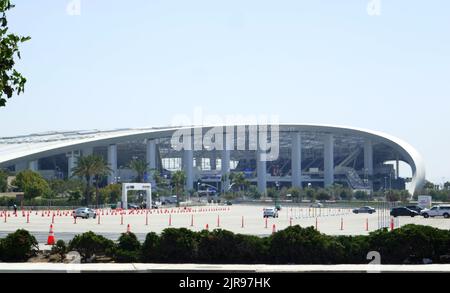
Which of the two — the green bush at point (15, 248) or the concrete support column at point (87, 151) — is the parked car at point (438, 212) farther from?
the concrete support column at point (87, 151)

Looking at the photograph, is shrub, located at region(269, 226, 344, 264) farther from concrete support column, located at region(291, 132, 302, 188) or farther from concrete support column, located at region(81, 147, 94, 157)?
concrete support column, located at region(291, 132, 302, 188)

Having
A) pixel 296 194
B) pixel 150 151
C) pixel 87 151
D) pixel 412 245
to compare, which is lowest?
pixel 296 194

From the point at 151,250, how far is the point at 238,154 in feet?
558

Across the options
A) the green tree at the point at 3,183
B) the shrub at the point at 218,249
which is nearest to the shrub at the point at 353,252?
the shrub at the point at 218,249

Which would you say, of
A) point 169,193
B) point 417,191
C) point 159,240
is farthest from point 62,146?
point 159,240

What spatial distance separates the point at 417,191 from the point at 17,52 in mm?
150273

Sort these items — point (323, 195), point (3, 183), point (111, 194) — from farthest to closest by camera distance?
point (323, 195) → point (3, 183) → point (111, 194)

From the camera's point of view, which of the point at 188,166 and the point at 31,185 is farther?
the point at 188,166

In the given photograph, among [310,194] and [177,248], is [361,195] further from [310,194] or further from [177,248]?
[177,248]

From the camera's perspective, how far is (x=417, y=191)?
508ft

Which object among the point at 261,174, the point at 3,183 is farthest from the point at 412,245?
the point at 261,174

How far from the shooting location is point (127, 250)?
728 inches
